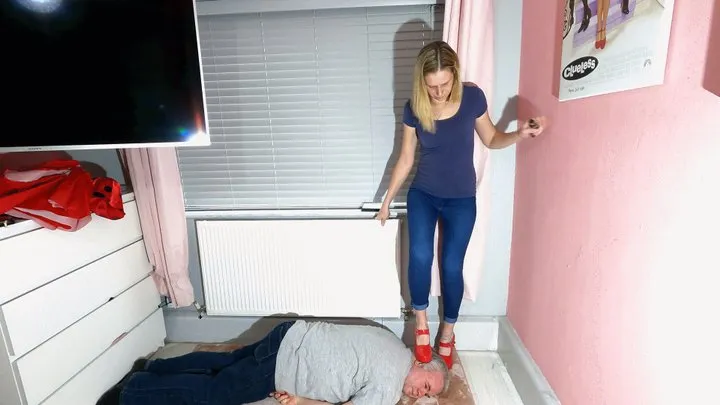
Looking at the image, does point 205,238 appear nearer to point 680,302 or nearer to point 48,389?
point 48,389

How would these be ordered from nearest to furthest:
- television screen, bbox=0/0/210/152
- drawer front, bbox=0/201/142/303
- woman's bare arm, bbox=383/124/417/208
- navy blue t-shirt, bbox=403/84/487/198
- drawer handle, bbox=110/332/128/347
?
drawer front, bbox=0/201/142/303 → television screen, bbox=0/0/210/152 → navy blue t-shirt, bbox=403/84/487/198 → woman's bare arm, bbox=383/124/417/208 → drawer handle, bbox=110/332/128/347

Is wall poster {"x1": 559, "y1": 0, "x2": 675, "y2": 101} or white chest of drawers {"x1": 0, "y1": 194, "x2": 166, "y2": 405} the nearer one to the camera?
wall poster {"x1": 559, "y1": 0, "x2": 675, "y2": 101}

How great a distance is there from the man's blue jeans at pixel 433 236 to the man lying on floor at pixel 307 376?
33 centimetres

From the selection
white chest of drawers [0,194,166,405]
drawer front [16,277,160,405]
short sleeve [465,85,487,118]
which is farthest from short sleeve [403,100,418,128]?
drawer front [16,277,160,405]

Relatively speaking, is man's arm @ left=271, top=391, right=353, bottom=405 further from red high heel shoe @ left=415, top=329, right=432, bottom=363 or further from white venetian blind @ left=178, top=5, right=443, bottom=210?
white venetian blind @ left=178, top=5, right=443, bottom=210

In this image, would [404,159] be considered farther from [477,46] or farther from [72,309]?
[72,309]

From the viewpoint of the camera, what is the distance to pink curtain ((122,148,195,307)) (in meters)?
1.90

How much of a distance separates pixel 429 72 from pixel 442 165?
0.39 m

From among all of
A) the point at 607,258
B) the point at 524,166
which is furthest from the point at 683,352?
the point at 524,166

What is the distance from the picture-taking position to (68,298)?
5.16ft

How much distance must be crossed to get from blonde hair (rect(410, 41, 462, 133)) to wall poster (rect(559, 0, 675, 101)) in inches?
14.5

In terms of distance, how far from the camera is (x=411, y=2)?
176 cm

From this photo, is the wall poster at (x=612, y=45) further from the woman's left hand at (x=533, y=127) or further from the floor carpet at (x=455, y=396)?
the floor carpet at (x=455, y=396)

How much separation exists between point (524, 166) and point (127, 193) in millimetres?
1925
